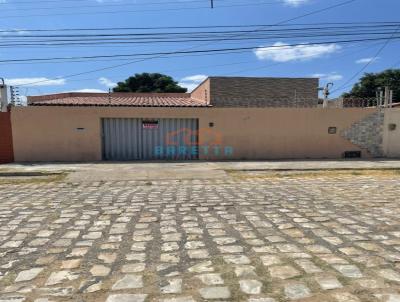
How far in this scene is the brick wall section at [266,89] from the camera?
20375 mm

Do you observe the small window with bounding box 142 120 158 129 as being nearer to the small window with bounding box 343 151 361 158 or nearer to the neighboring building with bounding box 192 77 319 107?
the neighboring building with bounding box 192 77 319 107

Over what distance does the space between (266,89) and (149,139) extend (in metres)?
10.6

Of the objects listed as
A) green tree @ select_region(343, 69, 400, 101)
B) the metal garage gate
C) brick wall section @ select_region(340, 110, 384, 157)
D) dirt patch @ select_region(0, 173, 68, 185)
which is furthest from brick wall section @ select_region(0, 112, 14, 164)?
green tree @ select_region(343, 69, 400, 101)

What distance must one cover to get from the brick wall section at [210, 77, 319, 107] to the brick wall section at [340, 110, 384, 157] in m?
5.80

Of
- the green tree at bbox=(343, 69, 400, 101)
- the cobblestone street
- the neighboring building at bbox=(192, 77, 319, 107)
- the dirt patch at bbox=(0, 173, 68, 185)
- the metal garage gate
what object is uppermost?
the green tree at bbox=(343, 69, 400, 101)

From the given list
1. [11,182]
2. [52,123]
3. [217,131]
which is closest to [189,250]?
[11,182]

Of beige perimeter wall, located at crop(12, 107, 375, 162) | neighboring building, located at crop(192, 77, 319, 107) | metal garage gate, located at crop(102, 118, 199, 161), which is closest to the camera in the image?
beige perimeter wall, located at crop(12, 107, 375, 162)

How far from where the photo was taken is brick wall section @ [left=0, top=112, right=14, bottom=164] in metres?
12.9

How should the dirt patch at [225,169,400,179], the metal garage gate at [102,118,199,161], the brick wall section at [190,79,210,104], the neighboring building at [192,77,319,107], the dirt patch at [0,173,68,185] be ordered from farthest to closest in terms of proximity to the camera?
the brick wall section at [190,79,210,104] < the neighboring building at [192,77,319,107] < the metal garage gate at [102,118,199,161] < the dirt patch at [225,169,400,179] < the dirt patch at [0,173,68,185]

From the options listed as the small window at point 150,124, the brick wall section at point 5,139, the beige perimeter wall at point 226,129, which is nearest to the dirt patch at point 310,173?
the beige perimeter wall at point 226,129

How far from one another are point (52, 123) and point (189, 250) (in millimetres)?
11199

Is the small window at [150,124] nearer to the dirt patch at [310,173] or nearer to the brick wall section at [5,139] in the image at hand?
the dirt patch at [310,173]

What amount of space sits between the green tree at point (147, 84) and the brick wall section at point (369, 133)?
29085 mm

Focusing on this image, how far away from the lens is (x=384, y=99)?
14.8 m
